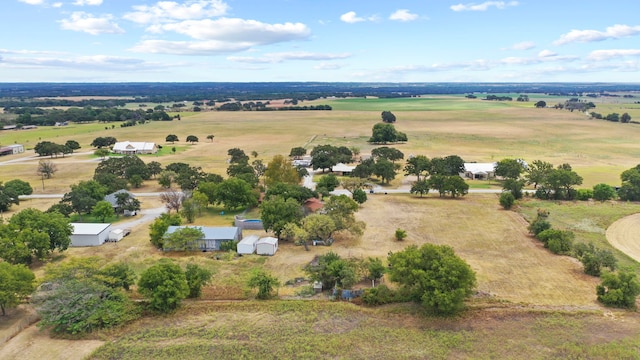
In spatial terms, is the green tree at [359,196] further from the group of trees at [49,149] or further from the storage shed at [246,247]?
the group of trees at [49,149]

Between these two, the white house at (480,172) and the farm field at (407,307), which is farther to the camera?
the white house at (480,172)

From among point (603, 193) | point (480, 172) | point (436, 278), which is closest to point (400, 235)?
point (436, 278)

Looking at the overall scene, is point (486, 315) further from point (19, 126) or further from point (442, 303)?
point (19, 126)

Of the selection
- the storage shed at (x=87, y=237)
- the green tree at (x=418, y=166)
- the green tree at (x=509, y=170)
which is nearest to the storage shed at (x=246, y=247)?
the storage shed at (x=87, y=237)

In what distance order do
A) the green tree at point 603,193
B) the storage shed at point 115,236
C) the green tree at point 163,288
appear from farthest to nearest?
the green tree at point 603,193 < the storage shed at point 115,236 < the green tree at point 163,288

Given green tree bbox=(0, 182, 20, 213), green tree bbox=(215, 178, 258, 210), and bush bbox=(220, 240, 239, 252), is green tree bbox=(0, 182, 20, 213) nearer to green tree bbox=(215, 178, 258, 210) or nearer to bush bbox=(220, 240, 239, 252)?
green tree bbox=(215, 178, 258, 210)

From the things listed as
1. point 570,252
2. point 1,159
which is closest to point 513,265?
point 570,252

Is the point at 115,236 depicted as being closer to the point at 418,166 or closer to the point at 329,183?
the point at 329,183

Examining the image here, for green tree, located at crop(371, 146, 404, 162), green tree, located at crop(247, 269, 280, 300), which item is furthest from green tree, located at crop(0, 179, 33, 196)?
green tree, located at crop(371, 146, 404, 162)
